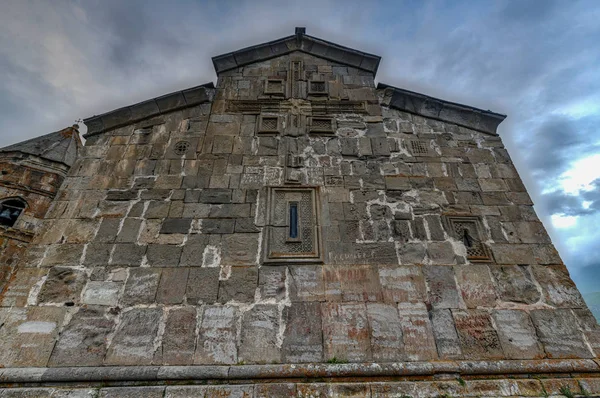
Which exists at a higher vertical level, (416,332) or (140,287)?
(140,287)

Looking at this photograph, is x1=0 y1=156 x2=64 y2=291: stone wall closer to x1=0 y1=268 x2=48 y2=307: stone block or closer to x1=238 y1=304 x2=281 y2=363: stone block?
x1=0 y1=268 x2=48 y2=307: stone block

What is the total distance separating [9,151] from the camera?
19.0 ft

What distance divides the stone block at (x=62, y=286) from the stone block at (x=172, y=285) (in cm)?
101

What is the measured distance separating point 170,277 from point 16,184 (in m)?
4.01

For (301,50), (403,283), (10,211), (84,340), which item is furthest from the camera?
(301,50)

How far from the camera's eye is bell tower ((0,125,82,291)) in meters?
5.23

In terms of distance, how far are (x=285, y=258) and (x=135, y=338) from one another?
6.50 ft

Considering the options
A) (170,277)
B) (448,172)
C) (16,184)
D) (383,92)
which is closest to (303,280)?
(170,277)

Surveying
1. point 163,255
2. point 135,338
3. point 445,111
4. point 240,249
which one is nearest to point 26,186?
point 163,255

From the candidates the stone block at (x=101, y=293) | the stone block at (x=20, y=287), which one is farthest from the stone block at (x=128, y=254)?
the stone block at (x=20, y=287)

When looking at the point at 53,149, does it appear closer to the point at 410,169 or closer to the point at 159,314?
the point at 159,314

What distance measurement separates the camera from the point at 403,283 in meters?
4.03

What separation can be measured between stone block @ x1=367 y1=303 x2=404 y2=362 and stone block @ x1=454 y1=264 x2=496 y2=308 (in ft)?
3.25

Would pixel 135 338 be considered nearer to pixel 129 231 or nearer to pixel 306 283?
pixel 129 231
